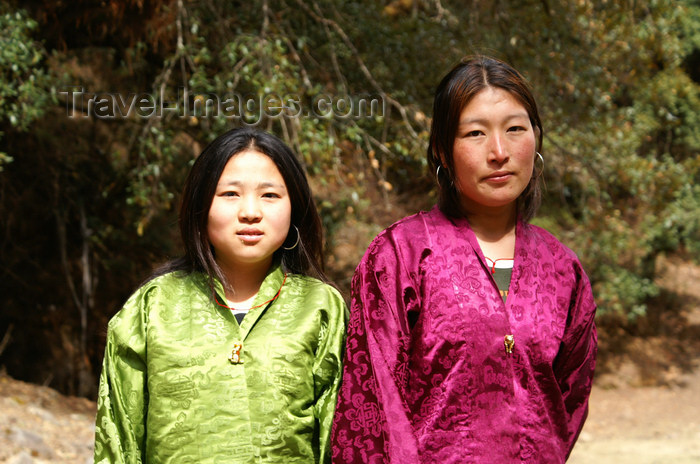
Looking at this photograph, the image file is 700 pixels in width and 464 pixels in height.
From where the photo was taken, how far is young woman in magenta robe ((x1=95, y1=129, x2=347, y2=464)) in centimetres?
189

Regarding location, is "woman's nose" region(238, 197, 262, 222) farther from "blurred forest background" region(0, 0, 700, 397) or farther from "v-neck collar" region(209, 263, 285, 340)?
"blurred forest background" region(0, 0, 700, 397)

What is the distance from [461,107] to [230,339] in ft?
2.89

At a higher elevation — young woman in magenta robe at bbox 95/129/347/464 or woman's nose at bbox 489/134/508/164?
woman's nose at bbox 489/134/508/164

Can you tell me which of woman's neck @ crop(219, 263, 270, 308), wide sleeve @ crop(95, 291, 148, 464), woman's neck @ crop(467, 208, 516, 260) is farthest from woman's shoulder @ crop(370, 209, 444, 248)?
wide sleeve @ crop(95, 291, 148, 464)

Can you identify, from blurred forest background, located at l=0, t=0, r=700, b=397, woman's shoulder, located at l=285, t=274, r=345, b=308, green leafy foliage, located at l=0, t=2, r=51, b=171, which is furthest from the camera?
blurred forest background, located at l=0, t=0, r=700, b=397

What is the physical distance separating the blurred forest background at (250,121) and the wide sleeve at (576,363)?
2.62 meters

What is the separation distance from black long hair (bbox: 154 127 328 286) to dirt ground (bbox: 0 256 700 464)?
271 cm

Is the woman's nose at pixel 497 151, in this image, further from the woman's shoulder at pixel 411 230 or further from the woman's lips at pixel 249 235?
the woman's lips at pixel 249 235

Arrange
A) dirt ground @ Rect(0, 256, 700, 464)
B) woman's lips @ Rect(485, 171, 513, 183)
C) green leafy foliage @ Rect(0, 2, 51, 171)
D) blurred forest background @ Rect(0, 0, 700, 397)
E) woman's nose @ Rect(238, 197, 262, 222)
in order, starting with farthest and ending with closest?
blurred forest background @ Rect(0, 0, 700, 397), dirt ground @ Rect(0, 256, 700, 464), green leafy foliage @ Rect(0, 2, 51, 171), woman's nose @ Rect(238, 197, 262, 222), woman's lips @ Rect(485, 171, 513, 183)

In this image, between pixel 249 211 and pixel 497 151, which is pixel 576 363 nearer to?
pixel 497 151

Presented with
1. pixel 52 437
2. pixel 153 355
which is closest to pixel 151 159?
pixel 52 437

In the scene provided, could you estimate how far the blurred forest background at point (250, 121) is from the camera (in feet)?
15.6

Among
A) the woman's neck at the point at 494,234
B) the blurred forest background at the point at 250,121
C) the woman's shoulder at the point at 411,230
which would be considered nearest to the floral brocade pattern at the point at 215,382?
the woman's shoulder at the point at 411,230

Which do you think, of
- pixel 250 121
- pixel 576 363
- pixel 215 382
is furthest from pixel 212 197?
pixel 250 121
